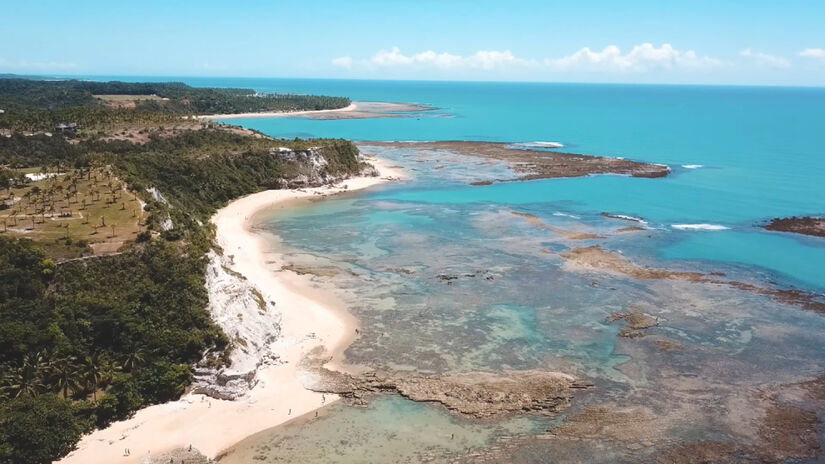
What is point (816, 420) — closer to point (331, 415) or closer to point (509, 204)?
point (331, 415)

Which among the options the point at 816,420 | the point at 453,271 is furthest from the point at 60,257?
the point at 816,420

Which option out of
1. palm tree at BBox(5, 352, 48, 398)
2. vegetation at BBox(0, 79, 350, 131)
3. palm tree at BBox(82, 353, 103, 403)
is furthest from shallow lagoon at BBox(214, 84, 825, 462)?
vegetation at BBox(0, 79, 350, 131)

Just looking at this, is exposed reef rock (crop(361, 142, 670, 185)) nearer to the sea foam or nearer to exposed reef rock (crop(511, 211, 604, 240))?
exposed reef rock (crop(511, 211, 604, 240))

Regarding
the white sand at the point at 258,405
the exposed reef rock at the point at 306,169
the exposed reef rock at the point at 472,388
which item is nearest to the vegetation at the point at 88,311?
the white sand at the point at 258,405

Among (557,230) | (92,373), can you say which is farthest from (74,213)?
(557,230)

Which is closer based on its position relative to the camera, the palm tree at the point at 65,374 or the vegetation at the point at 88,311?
the vegetation at the point at 88,311

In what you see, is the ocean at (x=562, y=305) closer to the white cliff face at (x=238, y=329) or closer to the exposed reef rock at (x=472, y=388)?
the exposed reef rock at (x=472, y=388)
